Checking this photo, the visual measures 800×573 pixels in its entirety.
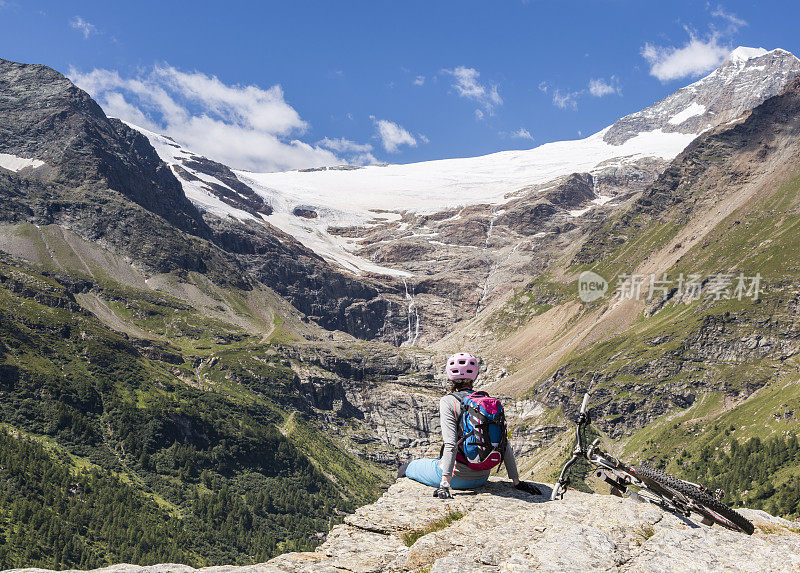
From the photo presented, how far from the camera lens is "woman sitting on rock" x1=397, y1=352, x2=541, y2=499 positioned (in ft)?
53.4

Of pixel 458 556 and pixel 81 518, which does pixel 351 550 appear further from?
pixel 81 518

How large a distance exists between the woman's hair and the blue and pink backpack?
497 mm

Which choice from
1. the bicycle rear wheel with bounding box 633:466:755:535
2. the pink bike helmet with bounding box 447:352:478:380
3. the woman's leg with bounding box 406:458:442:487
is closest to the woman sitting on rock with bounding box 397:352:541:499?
the pink bike helmet with bounding box 447:352:478:380

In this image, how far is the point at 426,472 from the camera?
18.0m

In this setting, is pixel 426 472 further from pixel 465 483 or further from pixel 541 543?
pixel 541 543

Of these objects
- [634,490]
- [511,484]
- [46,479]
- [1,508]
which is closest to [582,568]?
[634,490]

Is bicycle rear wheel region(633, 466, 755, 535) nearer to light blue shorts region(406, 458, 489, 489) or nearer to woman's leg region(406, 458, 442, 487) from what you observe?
light blue shorts region(406, 458, 489, 489)

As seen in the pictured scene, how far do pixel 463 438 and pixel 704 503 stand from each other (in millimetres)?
5888

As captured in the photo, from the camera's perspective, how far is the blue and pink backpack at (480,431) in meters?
16.3

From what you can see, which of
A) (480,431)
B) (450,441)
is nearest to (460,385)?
(480,431)

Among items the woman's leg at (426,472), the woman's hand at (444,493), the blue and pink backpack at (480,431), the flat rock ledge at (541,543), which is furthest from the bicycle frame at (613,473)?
the woman's leg at (426,472)

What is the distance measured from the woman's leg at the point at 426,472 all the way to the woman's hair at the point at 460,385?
→ 238 centimetres

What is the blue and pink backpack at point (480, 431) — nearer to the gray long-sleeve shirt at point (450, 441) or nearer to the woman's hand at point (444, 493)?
the gray long-sleeve shirt at point (450, 441)

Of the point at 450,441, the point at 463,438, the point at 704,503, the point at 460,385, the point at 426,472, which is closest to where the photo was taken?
the point at 704,503
